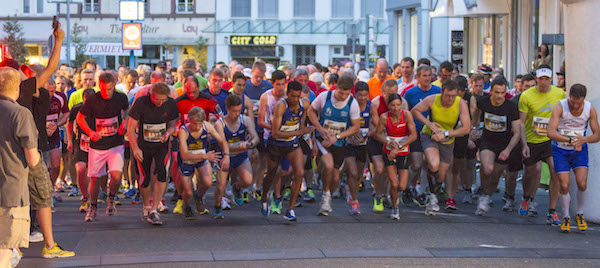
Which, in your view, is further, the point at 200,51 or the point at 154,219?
the point at 200,51

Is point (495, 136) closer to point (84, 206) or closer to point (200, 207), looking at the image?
point (200, 207)

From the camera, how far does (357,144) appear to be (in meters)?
11.5

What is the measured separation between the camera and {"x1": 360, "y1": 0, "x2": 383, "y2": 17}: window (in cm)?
5766

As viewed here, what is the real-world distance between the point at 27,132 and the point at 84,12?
174ft

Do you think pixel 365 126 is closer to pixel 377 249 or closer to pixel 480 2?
pixel 377 249

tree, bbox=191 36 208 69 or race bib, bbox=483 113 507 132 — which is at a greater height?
tree, bbox=191 36 208 69

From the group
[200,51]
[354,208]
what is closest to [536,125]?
[354,208]

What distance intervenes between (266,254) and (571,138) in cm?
377

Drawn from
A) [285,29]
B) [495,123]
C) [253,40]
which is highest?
[285,29]

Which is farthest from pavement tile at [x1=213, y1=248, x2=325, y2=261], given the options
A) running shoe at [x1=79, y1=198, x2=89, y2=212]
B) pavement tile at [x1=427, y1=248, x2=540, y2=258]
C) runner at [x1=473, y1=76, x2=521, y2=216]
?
runner at [x1=473, y1=76, x2=521, y2=216]

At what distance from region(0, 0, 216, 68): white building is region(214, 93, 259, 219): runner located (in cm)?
4591

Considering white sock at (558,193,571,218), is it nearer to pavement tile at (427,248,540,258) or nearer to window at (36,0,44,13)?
pavement tile at (427,248,540,258)

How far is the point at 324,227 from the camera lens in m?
10.5

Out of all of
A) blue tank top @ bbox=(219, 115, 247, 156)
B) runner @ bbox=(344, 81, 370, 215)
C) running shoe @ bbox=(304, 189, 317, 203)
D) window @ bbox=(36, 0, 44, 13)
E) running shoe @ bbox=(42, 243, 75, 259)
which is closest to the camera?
running shoe @ bbox=(42, 243, 75, 259)
